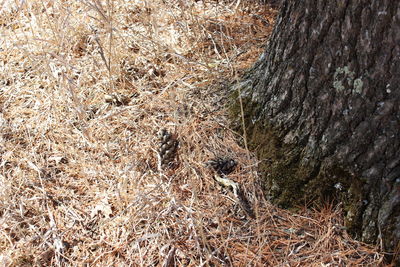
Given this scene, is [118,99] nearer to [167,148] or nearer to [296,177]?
[167,148]

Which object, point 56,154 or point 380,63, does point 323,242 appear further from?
point 56,154

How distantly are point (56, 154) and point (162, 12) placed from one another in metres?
1.26

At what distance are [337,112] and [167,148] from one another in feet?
2.63

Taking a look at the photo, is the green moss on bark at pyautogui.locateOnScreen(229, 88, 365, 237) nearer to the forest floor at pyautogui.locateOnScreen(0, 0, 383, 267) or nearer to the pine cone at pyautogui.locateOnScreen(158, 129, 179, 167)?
the forest floor at pyautogui.locateOnScreen(0, 0, 383, 267)

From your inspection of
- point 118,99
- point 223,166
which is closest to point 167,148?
point 223,166

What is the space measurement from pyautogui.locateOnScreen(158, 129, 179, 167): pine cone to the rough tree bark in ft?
1.23

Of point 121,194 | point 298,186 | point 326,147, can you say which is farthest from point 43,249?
point 326,147

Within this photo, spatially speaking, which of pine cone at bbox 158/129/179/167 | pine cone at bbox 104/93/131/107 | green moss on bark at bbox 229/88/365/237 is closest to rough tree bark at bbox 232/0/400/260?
green moss on bark at bbox 229/88/365/237

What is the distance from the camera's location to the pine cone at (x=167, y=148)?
6.77 ft

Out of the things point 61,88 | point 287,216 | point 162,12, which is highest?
point 162,12

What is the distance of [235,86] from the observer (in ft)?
Result: 7.44

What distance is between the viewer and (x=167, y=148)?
208 centimetres

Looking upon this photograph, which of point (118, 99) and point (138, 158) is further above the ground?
point (118, 99)

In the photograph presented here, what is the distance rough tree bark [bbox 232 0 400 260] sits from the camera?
156 cm
